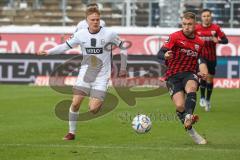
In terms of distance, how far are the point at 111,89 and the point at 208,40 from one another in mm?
7632

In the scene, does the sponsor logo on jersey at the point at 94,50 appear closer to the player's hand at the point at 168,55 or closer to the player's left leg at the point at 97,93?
the player's left leg at the point at 97,93

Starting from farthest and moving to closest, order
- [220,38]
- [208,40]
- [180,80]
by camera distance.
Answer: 1. [208,40]
2. [220,38]
3. [180,80]

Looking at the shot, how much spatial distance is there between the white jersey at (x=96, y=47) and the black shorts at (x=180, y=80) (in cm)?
141

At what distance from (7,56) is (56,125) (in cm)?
1332

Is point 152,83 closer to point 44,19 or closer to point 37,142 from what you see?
point 44,19

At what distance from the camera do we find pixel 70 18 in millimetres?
36781

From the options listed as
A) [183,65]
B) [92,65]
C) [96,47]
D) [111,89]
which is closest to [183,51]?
[183,65]

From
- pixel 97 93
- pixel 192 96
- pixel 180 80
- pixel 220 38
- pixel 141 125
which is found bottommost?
Result: pixel 141 125

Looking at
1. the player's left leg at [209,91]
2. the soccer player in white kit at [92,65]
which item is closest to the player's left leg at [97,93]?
the soccer player in white kit at [92,65]

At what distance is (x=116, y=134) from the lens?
49.0 ft

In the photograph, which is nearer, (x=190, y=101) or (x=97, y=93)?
(x=190, y=101)

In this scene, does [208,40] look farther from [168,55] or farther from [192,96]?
[168,55]

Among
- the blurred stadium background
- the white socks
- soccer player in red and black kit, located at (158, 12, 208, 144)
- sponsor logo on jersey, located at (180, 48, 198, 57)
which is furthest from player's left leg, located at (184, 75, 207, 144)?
the white socks

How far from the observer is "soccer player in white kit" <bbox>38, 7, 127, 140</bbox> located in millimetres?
14078
